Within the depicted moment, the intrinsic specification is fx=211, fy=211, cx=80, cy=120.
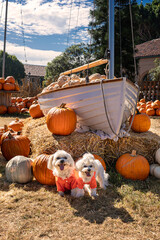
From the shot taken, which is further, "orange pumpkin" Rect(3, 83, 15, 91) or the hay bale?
"orange pumpkin" Rect(3, 83, 15, 91)

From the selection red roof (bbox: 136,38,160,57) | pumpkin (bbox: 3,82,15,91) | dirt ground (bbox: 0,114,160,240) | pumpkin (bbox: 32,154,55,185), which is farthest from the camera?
red roof (bbox: 136,38,160,57)

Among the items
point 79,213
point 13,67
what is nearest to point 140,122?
point 79,213

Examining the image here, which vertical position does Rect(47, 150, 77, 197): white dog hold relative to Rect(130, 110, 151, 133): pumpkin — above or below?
below

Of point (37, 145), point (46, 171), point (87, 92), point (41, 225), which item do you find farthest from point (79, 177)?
point (87, 92)

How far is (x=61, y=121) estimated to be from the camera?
3.56 m

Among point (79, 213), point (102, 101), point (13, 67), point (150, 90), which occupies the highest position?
point (13, 67)

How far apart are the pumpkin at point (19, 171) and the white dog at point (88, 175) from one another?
2.92 feet

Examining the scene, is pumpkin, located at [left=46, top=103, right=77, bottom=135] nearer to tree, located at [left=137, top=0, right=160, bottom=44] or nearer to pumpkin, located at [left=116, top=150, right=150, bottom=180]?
pumpkin, located at [left=116, top=150, right=150, bottom=180]

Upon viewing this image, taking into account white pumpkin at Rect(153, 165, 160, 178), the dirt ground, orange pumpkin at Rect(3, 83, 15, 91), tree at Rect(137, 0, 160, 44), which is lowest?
the dirt ground

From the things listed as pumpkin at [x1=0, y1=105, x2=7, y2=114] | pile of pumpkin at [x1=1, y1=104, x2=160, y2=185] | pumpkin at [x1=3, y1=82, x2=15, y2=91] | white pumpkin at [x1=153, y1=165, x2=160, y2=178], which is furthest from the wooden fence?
white pumpkin at [x1=153, y1=165, x2=160, y2=178]

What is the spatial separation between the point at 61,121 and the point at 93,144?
700 millimetres

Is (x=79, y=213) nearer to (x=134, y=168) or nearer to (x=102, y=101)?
(x=134, y=168)

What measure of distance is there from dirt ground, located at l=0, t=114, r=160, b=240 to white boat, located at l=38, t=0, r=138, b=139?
1142 millimetres

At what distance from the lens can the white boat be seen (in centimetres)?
354
